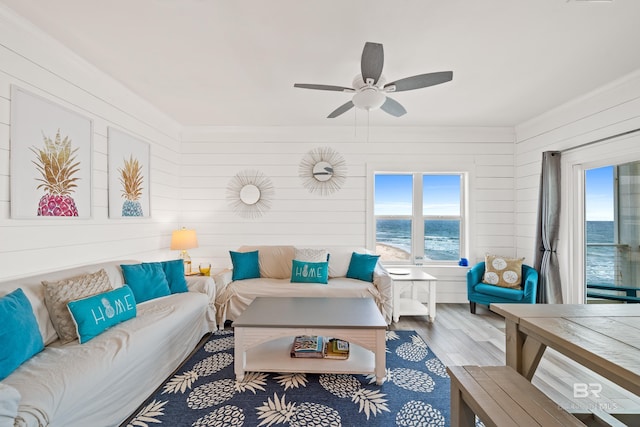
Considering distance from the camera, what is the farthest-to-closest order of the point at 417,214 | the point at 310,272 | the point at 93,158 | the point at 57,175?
the point at 417,214 < the point at 310,272 < the point at 93,158 < the point at 57,175

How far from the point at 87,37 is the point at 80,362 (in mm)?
2340

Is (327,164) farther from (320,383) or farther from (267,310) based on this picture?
(320,383)

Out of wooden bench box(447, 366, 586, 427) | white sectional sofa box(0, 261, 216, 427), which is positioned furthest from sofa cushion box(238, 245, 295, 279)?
wooden bench box(447, 366, 586, 427)

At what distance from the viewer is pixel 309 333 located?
85.8 inches

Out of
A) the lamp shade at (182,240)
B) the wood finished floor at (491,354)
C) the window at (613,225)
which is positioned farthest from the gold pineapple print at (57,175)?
the window at (613,225)

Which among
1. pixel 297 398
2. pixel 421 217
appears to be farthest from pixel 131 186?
pixel 421 217

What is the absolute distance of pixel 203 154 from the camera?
4316mm

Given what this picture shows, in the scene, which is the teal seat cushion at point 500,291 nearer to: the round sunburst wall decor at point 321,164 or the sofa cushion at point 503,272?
the sofa cushion at point 503,272

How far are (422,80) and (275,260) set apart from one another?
2.78m

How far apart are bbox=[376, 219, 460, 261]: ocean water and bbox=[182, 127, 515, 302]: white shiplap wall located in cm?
27

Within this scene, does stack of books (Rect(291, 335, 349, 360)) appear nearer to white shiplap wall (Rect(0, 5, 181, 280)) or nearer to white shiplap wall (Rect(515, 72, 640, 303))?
white shiplap wall (Rect(0, 5, 181, 280))

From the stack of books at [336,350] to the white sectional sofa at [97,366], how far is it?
1.27m

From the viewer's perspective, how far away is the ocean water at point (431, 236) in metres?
4.46

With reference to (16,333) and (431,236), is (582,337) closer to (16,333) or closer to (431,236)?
(16,333)
